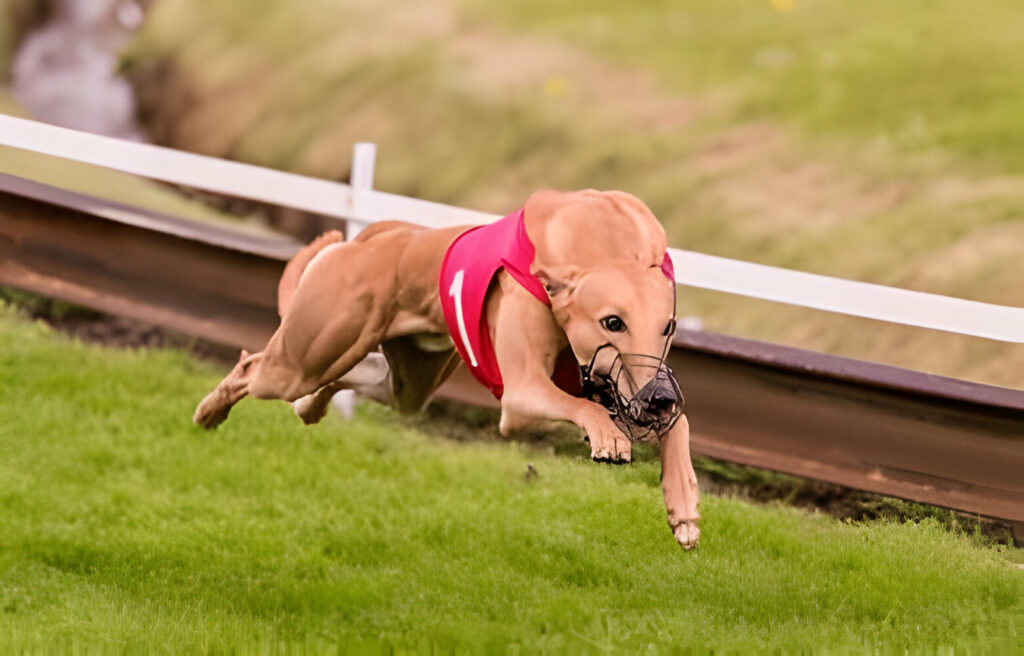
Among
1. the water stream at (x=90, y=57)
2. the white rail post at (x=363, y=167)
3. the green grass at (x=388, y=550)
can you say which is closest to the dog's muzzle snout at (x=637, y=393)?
the green grass at (x=388, y=550)

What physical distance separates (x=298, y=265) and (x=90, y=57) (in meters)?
3.55

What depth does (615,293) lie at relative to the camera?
2.63m

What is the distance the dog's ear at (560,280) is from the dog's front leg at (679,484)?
0.39m

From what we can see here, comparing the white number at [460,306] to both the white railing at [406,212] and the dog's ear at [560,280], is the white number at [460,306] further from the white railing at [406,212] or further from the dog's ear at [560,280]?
the white railing at [406,212]

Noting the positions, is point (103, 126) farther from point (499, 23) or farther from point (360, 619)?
point (360, 619)

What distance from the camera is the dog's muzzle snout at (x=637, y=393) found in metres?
2.57

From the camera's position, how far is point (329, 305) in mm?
3414

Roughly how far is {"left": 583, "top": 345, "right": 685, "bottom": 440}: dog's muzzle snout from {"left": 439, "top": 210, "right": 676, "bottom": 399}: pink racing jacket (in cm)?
22

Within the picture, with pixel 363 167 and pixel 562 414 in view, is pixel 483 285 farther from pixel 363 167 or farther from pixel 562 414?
pixel 363 167

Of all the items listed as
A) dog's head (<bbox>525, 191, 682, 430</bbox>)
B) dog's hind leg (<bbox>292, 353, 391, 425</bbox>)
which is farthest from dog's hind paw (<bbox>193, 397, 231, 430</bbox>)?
dog's head (<bbox>525, 191, 682, 430</bbox>)

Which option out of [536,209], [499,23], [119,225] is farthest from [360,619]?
[499,23]

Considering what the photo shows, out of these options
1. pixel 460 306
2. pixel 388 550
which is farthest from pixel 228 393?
pixel 460 306

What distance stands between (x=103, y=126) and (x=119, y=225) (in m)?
1.42

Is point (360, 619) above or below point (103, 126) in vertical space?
below
